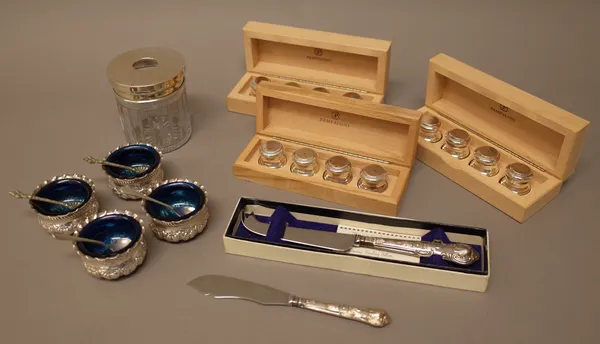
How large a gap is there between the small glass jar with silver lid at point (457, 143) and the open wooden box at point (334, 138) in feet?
0.48

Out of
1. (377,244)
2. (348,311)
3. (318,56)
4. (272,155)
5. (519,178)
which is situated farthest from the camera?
(318,56)

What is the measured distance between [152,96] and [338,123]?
0.49m

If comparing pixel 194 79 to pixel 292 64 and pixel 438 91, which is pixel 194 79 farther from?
pixel 438 91

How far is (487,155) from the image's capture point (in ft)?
5.03

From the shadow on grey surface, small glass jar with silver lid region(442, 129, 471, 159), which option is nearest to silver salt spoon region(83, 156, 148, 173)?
the shadow on grey surface

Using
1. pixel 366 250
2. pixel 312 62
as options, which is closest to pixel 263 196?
pixel 366 250

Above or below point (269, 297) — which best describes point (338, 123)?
above

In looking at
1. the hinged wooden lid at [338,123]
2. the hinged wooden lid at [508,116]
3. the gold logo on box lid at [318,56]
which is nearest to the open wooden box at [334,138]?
the hinged wooden lid at [338,123]

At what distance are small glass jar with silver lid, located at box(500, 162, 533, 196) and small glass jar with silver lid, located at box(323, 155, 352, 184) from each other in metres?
0.39

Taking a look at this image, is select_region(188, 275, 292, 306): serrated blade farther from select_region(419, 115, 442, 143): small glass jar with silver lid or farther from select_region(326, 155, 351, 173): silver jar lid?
select_region(419, 115, 442, 143): small glass jar with silver lid

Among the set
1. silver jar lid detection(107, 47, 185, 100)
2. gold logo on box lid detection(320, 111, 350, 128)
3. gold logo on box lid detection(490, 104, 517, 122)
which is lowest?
gold logo on box lid detection(320, 111, 350, 128)

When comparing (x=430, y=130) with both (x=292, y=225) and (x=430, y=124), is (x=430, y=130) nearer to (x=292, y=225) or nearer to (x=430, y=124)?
(x=430, y=124)

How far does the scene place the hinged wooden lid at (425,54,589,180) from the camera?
56.0 inches

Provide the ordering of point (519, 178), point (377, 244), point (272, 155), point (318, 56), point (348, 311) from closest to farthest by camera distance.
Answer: point (348, 311) → point (377, 244) → point (519, 178) → point (272, 155) → point (318, 56)
